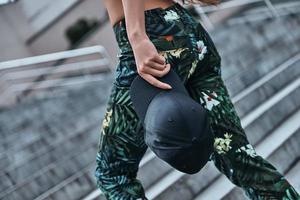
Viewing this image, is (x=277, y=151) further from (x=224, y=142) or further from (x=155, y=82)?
(x=155, y=82)

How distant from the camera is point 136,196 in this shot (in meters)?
2.07

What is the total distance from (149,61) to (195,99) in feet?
0.91

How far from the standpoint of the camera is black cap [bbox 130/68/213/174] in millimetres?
1663

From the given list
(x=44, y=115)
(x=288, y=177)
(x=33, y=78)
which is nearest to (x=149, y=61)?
(x=288, y=177)

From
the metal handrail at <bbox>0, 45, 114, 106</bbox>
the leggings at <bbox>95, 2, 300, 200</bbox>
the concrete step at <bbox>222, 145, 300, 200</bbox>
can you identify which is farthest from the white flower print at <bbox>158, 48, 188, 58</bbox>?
the metal handrail at <bbox>0, 45, 114, 106</bbox>

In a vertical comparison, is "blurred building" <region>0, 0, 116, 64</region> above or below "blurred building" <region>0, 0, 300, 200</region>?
below

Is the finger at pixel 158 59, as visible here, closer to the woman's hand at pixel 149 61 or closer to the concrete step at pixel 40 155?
the woman's hand at pixel 149 61

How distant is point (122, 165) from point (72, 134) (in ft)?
10.3

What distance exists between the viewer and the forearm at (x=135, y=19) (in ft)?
5.77

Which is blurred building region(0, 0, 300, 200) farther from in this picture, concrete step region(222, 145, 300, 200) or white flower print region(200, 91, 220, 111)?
white flower print region(200, 91, 220, 111)

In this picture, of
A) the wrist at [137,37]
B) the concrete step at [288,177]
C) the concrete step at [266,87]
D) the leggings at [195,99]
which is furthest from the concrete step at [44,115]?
the wrist at [137,37]

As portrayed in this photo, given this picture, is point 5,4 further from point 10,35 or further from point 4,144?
point 4,144

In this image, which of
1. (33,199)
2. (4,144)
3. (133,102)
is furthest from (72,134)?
(133,102)

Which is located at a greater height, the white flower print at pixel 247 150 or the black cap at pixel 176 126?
the black cap at pixel 176 126
